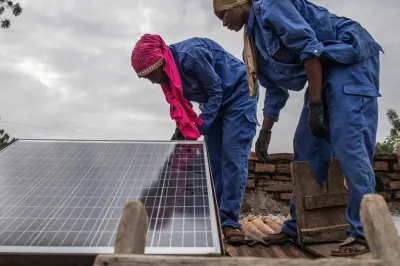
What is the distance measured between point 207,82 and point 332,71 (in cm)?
106

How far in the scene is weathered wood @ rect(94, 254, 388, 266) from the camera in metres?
0.99

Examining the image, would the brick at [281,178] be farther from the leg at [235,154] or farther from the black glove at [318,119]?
the black glove at [318,119]

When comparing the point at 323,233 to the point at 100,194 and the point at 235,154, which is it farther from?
the point at 100,194

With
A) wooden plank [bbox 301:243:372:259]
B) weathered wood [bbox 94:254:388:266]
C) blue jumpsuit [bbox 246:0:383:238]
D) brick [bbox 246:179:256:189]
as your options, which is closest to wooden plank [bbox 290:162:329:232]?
wooden plank [bbox 301:243:372:259]

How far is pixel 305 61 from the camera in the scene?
7.80 feet

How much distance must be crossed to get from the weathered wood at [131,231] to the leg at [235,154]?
218 centimetres

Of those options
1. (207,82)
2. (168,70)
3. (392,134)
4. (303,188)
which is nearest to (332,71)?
(303,188)

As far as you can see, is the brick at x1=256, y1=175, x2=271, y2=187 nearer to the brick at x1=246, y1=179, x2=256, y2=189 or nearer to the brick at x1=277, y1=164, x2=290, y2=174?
the brick at x1=246, y1=179, x2=256, y2=189

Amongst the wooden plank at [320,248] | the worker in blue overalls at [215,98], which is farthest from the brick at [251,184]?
the wooden plank at [320,248]

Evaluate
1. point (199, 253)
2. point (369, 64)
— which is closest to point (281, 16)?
point (369, 64)

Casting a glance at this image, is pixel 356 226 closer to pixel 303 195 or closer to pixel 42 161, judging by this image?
pixel 303 195

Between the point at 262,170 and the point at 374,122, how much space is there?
3.67 meters

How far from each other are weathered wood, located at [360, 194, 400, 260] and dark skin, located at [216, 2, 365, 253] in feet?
3.94

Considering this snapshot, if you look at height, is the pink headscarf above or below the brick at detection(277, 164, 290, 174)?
below
